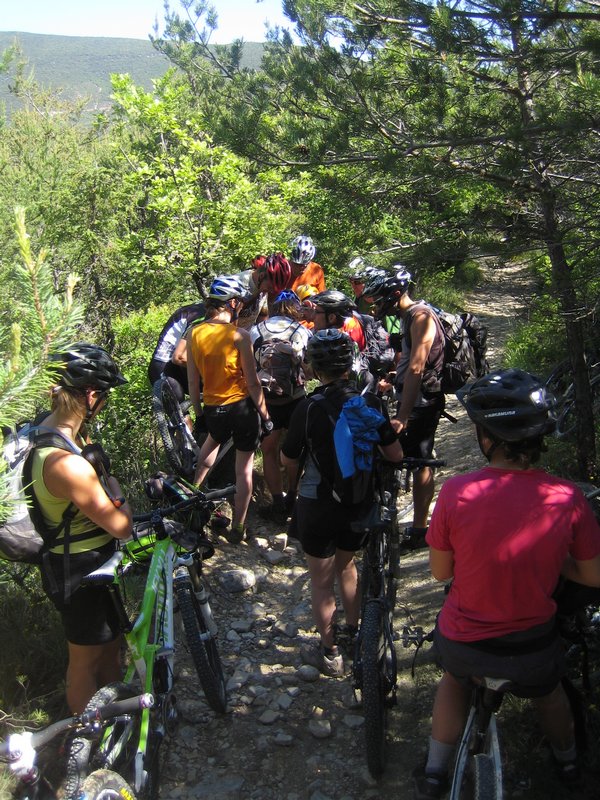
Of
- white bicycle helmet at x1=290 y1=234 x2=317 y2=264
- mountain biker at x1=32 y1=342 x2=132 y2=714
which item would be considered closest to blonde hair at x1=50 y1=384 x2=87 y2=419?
mountain biker at x1=32 y1=342 x2=132 y2=714

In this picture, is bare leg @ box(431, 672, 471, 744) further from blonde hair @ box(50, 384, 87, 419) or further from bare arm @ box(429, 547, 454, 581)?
blonde hair @ box(50, 384, 87, 419)

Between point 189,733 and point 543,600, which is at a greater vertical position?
point 543,600

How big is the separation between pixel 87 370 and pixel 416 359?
241 centimetres

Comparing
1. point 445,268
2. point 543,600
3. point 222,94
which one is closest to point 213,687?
point 543,600

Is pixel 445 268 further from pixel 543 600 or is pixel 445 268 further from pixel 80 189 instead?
pixel 80 189

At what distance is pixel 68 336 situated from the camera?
6.54 feet

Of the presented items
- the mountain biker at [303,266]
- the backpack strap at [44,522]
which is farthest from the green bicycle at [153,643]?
the mountain biker at [303,266]

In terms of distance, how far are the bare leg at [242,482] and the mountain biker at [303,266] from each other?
190 cm

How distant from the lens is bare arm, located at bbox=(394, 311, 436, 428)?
4.66m

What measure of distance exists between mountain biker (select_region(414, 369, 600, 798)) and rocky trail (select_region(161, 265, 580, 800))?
3.44ft

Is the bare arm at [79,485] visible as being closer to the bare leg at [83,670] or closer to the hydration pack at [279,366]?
the bare leg at [83,670]

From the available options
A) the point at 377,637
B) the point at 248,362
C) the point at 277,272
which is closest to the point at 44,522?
the point at 377,637

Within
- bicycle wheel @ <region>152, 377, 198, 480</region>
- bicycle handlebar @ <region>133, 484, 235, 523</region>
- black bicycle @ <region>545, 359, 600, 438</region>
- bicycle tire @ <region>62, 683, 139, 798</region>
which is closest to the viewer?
bicycle tire @ <region>62, 683, 139, 798</region>

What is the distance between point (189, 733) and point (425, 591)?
1.98 metres
